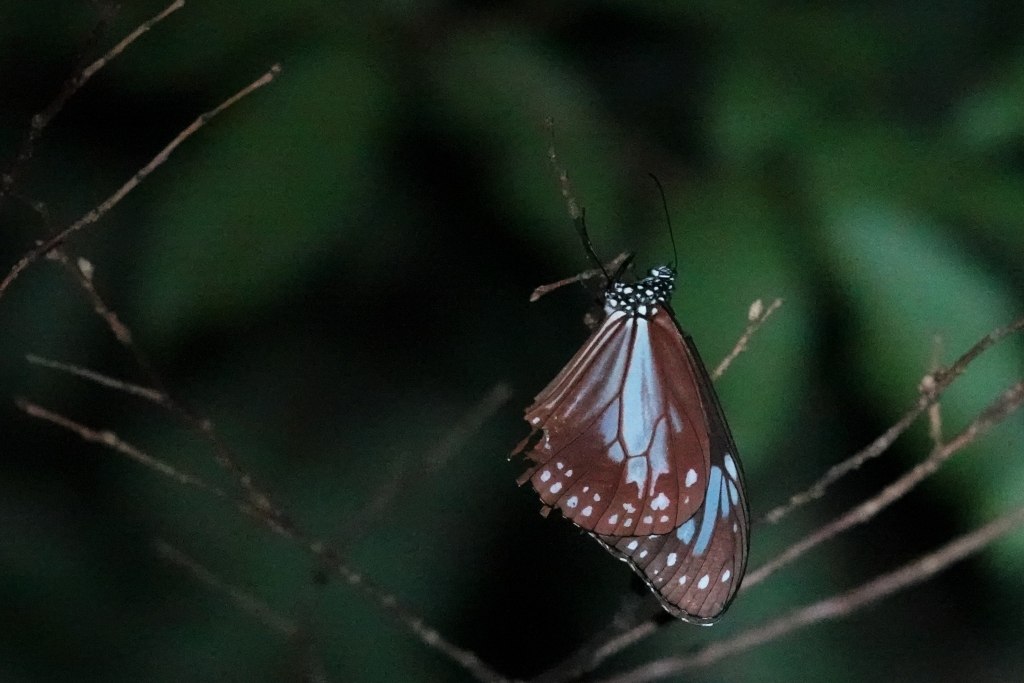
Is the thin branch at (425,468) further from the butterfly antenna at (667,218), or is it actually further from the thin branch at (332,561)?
the butterfly antenna at (667,218)

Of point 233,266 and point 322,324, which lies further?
point 322,324

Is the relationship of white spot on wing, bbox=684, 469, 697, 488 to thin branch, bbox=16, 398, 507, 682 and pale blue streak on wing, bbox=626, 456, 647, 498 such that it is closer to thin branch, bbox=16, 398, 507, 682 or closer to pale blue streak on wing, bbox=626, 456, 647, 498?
pale blue streak on wing, bbox=626, 456, 647, 498

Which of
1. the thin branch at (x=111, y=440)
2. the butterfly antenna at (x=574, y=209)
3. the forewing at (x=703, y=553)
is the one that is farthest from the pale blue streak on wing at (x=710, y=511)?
the thin branch at (x=111, y=440)

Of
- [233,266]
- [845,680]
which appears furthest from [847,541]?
[233,266]

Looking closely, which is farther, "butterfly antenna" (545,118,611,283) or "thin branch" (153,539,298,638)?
"thin branch" (153,539,298,638)

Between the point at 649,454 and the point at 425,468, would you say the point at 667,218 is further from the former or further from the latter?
the point at 425,468

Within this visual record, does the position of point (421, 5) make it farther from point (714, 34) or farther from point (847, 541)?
point (847, 541)

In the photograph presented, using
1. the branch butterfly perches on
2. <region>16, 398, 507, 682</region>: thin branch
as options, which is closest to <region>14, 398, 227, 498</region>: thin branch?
<region>16, 398, 507, 682</region>: thin branch

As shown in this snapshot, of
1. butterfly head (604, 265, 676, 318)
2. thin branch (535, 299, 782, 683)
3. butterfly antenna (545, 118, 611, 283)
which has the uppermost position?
butterfly antenna (545, 118, 611, 283)
